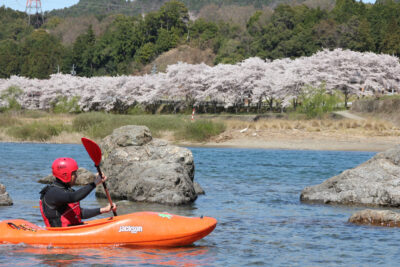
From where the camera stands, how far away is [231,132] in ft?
120

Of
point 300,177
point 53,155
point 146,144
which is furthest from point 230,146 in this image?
point 146,144

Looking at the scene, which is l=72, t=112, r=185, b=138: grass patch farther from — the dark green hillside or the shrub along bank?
the dark green hillside

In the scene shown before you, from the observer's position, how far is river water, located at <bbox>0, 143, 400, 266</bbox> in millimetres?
8484

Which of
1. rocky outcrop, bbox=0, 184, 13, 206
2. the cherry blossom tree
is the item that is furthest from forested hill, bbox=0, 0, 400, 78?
rocky outcrop, bbox=0, 184, 13, 206

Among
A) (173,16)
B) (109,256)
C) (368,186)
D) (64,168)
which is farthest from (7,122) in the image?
(173,16)

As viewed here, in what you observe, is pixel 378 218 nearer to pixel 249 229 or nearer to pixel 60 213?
pixel 249 229

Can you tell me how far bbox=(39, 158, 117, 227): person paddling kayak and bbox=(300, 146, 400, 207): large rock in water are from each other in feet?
22.0

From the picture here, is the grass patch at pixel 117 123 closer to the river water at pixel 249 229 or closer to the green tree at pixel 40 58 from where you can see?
the river water at pixel 249 229

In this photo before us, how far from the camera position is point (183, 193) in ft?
43.9

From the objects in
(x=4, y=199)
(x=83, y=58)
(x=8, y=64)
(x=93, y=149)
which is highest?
(x=83, y=58)

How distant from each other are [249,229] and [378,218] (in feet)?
7.78

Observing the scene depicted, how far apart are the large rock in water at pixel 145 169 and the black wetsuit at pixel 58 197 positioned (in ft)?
15.1

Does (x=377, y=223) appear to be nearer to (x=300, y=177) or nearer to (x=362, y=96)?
(x=300, y=177)

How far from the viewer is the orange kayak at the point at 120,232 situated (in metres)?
8.62
